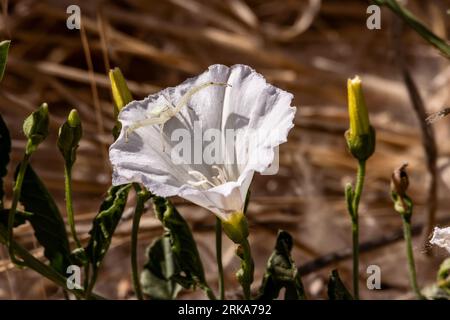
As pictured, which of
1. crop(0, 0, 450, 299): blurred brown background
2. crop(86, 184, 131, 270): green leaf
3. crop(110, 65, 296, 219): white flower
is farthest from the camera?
crop(0, 0, 450, 299): blurred brown background

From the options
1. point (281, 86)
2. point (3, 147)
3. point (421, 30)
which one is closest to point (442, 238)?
point (421, 30)

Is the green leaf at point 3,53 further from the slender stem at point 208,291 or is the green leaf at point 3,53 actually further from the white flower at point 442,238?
the white flower at point 442,238

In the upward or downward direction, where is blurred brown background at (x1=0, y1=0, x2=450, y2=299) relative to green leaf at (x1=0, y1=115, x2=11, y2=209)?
upward

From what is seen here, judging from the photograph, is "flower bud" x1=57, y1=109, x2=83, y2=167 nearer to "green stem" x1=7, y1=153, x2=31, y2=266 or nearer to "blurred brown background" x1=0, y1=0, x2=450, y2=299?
"green stem" x1=7, y1=153, x2=31, y2=266

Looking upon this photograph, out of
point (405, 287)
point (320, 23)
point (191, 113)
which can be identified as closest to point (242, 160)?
point (191, 113)

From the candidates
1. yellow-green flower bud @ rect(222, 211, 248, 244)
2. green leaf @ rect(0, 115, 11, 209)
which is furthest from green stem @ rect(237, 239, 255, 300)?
green leaf @ rect(0, 115, 11, 209)

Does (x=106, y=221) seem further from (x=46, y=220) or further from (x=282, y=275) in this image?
(x=282, y=275)

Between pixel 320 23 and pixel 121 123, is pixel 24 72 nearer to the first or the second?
pixel 320 23
